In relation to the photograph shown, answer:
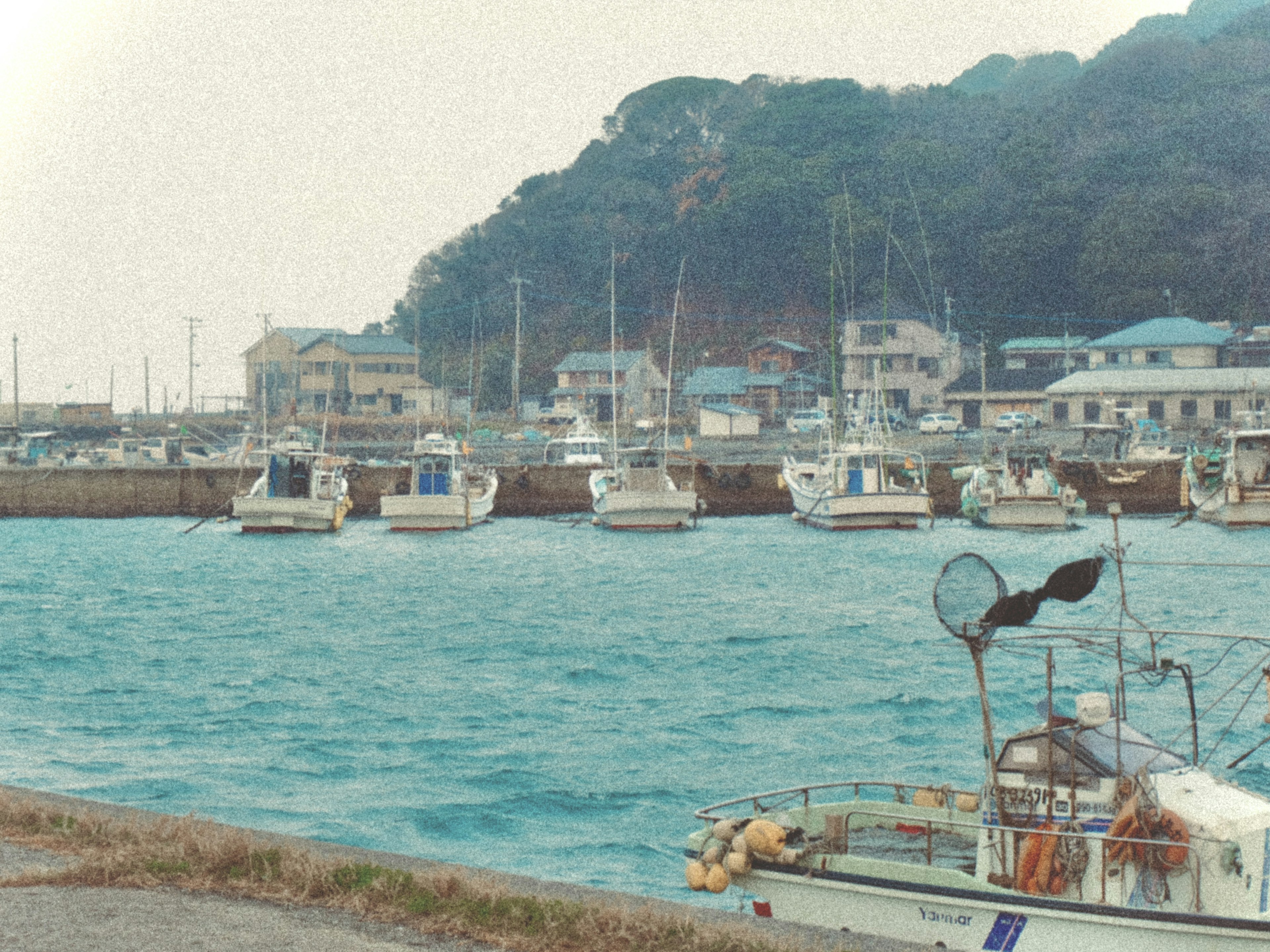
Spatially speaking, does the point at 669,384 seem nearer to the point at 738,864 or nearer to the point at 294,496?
the point at 294,496

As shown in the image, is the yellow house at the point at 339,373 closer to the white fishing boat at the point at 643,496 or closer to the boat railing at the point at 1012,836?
the white fishing boat at the point at 643,496

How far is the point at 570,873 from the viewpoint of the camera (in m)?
12.3

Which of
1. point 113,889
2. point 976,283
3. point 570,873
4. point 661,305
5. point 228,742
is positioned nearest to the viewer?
point 113,889

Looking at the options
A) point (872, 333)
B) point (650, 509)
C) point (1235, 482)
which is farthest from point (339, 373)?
point (1235, 482)

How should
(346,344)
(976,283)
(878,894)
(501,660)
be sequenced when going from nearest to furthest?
(878,894) < (501,660) < (976,283) < (346,344)

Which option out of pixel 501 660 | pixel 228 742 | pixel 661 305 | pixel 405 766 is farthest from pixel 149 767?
pixel 661 305

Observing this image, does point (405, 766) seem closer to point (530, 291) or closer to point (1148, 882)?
point (1148, 882)

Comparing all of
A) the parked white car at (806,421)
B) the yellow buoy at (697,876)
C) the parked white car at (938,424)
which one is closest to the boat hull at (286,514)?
the parked white car at (806,421)

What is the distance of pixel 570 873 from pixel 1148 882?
561 cm

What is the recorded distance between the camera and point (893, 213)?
98.8m

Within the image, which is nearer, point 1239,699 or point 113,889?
point 113,889

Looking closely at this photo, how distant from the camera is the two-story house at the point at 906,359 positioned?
8419 cm

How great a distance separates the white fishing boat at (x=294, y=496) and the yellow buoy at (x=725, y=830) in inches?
1464

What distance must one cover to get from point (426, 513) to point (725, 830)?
37244mm
